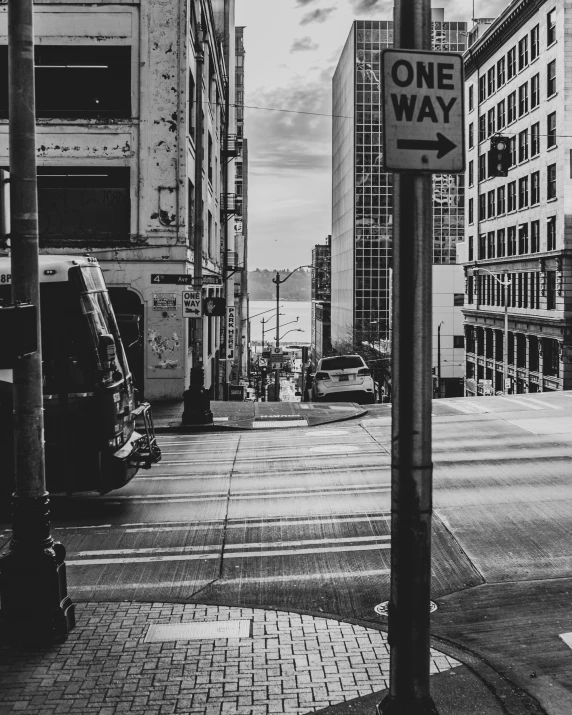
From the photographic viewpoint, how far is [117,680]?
263 inches

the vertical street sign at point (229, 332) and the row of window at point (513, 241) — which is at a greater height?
the row of window at point (513, 241)

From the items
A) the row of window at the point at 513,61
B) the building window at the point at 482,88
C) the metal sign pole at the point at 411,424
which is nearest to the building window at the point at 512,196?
the row of window at the point at 513,61

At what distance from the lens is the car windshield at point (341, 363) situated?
29316 mm

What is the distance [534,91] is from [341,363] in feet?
134

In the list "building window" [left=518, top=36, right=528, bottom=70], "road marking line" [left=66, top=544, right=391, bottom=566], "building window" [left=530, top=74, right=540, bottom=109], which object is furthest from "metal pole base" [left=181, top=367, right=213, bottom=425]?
"building window" [left=518, top=36, right=528, bottom=70]

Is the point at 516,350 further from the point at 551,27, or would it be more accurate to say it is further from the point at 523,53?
the point at 551,27

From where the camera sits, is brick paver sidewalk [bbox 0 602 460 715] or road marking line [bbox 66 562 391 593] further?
road marking line [bbox 66 562 391 593]

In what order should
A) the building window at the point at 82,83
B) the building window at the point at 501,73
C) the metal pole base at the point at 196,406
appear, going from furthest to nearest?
the building window at the point at 501,73 → the building window at the point at 82,83 → the metal pole base at the point at 196,406

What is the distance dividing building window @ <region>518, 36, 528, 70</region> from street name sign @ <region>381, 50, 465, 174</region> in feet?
210

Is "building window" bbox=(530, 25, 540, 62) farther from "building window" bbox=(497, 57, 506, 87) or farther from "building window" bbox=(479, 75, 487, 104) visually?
"building window" bbox=(479, 75, 487, 104)

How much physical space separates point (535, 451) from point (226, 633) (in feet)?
35.2

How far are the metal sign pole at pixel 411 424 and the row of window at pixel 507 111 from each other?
187 ft

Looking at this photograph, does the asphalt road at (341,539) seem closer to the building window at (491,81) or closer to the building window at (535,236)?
the building window at (535,236)

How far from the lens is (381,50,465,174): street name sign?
4699mm
